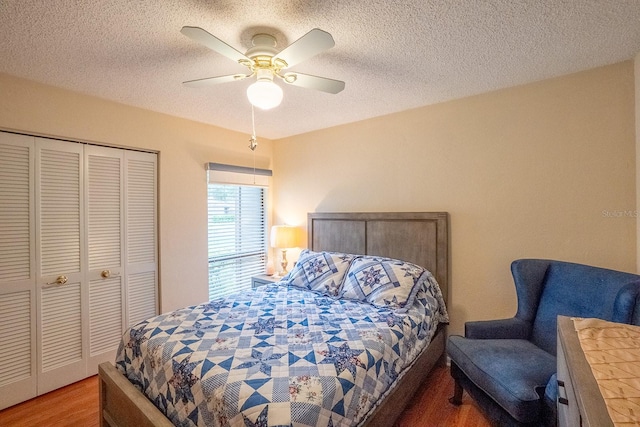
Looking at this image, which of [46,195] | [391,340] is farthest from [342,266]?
[46,195]

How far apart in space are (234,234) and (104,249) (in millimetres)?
1336

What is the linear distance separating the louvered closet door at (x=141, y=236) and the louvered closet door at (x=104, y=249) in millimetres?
63

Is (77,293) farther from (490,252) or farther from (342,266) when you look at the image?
(490,252)

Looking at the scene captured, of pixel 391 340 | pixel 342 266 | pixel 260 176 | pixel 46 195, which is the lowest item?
pixel 391 340

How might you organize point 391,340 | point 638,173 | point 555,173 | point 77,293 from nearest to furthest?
point 391,340 → point 638,173 → point 555,173 → point 77,293

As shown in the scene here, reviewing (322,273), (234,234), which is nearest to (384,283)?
(322,273)

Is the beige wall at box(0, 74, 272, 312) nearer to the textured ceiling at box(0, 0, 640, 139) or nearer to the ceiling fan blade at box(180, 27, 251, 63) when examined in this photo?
the textured ceiling at box(0, 0, 640, 139)

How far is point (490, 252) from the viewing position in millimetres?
2412

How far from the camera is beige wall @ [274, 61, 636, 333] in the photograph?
1.97 meters

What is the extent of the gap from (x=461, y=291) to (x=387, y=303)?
823 millimetres

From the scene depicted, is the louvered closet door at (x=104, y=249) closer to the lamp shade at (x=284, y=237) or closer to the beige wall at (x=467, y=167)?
the beige wall at (x=467, y=167)

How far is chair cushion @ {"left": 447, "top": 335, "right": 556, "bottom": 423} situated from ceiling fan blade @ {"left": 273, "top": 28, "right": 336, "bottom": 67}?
193 cm

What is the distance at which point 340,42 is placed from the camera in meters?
1.68

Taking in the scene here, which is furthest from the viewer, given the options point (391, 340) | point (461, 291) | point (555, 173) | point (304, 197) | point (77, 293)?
point (304, 197)
